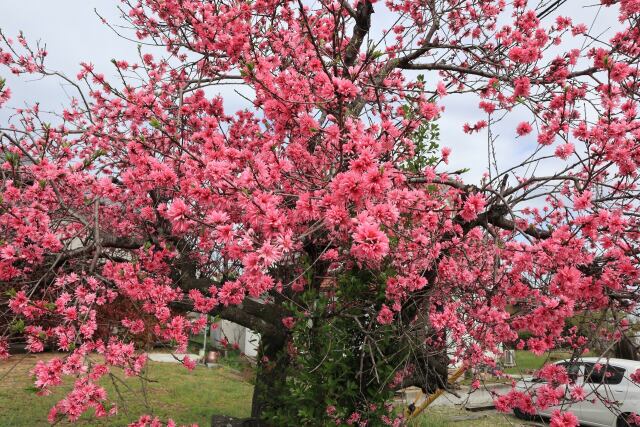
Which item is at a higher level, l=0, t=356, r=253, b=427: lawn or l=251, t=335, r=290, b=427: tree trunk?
l=251, t=335, r=290, b=427: tree trunk

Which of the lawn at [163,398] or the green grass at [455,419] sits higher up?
the lawn at [163,398]

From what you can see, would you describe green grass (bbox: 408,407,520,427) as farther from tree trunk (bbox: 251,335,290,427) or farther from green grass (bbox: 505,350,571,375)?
tree trunk (bbox: 251,335,290,427)

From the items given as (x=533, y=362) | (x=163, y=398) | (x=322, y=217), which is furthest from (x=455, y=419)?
(x=533, y=362)

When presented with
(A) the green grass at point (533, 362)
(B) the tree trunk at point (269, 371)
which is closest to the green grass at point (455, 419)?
(A) the green grass at point (533, 362)

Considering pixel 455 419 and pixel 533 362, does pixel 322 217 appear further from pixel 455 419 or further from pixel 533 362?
pixel 533 362

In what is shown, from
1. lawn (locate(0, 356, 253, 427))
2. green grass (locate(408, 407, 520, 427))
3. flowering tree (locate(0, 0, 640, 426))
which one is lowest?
green grass (locate(408, 407, 520, 427))

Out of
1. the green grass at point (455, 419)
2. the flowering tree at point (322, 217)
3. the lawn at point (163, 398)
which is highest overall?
the flowering tree at point (322, 217)

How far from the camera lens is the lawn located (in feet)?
24.7

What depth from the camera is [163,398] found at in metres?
9.20

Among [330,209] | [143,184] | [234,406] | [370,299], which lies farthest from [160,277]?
[234,406]

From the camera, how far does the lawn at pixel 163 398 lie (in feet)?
24.7

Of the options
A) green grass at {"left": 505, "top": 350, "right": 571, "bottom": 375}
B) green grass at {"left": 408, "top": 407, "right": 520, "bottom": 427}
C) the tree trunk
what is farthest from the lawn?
green grass at {"left": 505, "top": 350, "right": 571, "bottom": 375}

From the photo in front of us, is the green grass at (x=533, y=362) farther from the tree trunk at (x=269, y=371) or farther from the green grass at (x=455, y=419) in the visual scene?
the tree trunk at (x=269, y=371)

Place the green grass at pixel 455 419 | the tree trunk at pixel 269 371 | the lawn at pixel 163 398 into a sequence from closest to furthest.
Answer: the tree trunk at pixel 269 371 → the lawn at pixel 163 398 → the green grass at pixel 455 419
